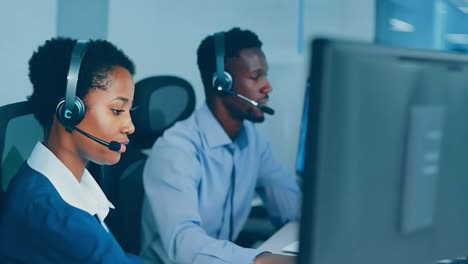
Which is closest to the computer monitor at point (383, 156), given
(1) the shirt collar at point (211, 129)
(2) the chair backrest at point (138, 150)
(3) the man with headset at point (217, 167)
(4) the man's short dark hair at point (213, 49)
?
(3) the man with headset at point (217, 167)

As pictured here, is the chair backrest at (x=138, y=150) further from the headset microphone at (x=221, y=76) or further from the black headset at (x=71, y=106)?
the black headset at (x=71, y=106)

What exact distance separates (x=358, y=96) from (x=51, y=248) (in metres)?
0.73

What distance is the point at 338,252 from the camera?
2.41 feet

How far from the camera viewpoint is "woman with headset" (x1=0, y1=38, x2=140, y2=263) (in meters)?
1.15

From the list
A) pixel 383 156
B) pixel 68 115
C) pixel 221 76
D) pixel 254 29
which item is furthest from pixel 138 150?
pixel 383 156

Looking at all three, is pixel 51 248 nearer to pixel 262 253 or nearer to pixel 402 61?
pixel 262 253

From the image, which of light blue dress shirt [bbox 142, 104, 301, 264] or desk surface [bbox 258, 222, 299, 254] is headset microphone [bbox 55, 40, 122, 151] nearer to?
light blue dress shirt [bbox 142, 104, 301, 264]

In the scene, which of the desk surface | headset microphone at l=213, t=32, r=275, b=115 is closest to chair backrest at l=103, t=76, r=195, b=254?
headset microphone at l=213, t=32, r=275, b=115

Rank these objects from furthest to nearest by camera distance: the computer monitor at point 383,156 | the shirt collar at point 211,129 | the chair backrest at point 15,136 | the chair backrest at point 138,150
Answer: the shirt collar at point 211,129
the chair backrest at point 138,150
the chair backrest at point 15,136
the computer monitor at point 383,156

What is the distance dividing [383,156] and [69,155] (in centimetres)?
75

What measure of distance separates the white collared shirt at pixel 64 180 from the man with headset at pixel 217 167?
27 cm

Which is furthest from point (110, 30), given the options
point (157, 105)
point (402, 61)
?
point (402, 61)

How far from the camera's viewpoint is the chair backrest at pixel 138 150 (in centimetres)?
155

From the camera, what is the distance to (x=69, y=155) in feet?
4.16
